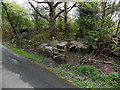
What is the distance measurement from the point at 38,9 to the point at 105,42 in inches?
296

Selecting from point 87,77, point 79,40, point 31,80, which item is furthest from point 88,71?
point 79,40

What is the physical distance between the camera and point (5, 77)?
3754mm

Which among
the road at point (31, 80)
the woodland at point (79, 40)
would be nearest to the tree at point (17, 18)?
the woodland at point (79, 40)

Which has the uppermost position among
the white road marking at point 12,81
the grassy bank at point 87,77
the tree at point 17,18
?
the tree at point 17,18

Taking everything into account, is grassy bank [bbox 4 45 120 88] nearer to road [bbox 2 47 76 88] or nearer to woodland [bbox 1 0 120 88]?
woodland [bbox 1 0 120 88]

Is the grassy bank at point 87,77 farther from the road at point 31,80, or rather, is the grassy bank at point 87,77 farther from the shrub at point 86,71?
the road at point 31,80

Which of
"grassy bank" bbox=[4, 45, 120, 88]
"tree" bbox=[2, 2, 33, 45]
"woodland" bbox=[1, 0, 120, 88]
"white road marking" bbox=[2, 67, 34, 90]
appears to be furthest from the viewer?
"tree" bbox=[2, 2, 33, 45]

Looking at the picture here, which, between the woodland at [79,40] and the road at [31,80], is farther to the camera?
the woodland at [79,40]

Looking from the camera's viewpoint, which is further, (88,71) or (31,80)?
(88,71)

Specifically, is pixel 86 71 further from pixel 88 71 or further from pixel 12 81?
pixel 12 81

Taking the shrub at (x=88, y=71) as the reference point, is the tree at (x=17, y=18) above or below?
above

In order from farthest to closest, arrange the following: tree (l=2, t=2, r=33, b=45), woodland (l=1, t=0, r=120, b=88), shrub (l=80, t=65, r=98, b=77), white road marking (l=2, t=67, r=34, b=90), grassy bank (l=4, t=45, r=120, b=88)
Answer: tree (l=2, t=2, r=33, b=45) → woodland (l=1, t=0, r=120, b=88) → shrub (l=80, t=65, r=98, b=77) → grassy bank (l=4, t=45, r=120, b=88) → white road marking (l=2, t=67, r=34, b=90)

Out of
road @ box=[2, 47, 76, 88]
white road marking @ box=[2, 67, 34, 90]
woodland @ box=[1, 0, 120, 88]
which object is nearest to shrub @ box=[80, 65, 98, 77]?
woodland @ box=[1, 0, 120, 88]

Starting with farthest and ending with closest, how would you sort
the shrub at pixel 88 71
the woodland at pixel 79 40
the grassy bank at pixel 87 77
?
1. the woodland at pixel 79 40
2. the shrub at pixel 88 71
3. the grassy bank at pixel 87 77
